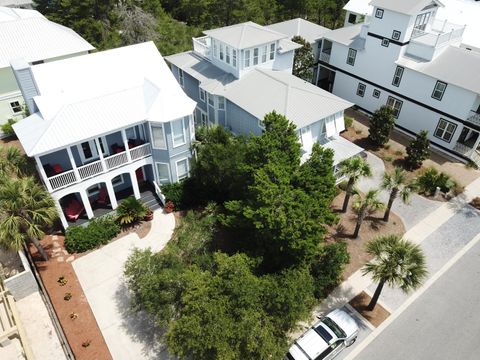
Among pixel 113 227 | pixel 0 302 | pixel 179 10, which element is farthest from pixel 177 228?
pixel 179 10

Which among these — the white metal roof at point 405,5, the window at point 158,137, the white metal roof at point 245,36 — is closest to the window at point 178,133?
the window at point 158,137

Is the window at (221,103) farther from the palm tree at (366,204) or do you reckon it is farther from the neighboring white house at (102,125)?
the palm tree at (366,204)

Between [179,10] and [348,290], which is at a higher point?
[179,10]

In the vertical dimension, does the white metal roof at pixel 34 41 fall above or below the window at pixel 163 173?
above

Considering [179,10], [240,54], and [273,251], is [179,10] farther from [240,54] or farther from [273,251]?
[273,251]

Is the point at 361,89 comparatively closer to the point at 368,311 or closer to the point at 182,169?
the point at 182,169

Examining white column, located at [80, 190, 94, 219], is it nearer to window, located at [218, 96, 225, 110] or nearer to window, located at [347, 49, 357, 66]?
Result: window, located at [218, 96, 225, 110]
